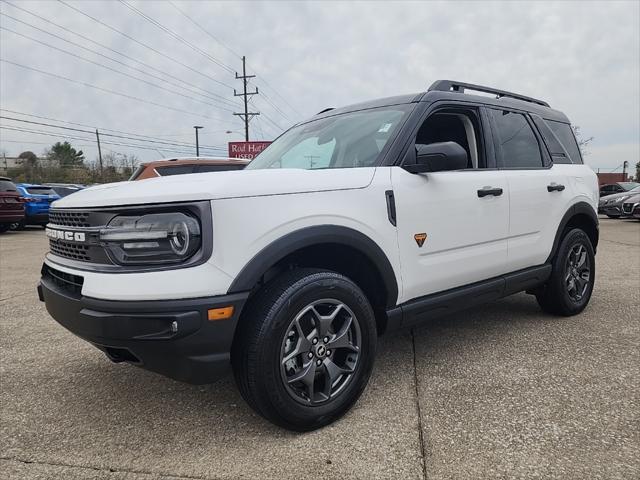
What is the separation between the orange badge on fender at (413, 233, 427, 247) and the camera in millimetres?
2793

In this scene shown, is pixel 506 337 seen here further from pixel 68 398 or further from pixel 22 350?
pixel 22 350

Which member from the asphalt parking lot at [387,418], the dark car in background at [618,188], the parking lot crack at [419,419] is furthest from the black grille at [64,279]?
the dark car in background at [618,188]

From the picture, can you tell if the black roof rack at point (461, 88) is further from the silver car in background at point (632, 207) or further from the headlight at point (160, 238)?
the silver car in background at point (632, 207)

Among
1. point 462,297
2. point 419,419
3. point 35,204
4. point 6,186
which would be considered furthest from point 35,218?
point 419,419

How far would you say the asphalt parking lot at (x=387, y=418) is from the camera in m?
2.11

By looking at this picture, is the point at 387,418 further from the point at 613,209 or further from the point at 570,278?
the point at 613,209

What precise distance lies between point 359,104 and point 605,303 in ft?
11.0

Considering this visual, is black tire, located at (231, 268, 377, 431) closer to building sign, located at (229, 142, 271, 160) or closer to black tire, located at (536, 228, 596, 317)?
black tire, located at (536, 228, 596, 317)

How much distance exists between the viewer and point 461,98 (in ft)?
11.0

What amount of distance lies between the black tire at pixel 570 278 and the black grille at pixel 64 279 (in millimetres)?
3605

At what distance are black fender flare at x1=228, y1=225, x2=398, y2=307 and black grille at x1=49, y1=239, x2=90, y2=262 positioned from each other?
30.3 inches

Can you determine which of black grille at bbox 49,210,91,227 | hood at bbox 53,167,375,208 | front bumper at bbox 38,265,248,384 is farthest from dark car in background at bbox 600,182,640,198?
black grille at bbox 49,210,91,227

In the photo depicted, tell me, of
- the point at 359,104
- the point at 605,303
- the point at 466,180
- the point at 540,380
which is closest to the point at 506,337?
the point at 540,380

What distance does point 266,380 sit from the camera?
217 centimetres
